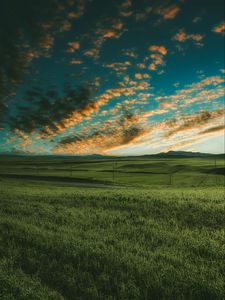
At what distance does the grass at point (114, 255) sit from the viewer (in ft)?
19.1

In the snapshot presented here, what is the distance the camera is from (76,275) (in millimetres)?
6484

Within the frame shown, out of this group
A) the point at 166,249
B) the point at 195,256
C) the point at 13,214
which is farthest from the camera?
the point at 13,214

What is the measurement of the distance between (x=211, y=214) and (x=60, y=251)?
8390 millimetres

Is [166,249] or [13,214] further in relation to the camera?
[13,214]

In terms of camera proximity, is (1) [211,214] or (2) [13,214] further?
(2) [13,214]

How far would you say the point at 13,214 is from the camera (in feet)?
44.7

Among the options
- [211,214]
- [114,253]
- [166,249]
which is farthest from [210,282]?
[211,214]

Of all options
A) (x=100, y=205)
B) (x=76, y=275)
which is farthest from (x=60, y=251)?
(x=100, y=205)

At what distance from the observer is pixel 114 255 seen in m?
7.56

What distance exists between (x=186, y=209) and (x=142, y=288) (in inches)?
336

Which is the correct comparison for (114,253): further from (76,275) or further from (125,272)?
(76,275)

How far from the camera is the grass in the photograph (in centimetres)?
582

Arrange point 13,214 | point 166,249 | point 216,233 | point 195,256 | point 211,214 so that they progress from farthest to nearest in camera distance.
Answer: point 13,214
point 211,214
point 216,233
point 166,249
point 195,256

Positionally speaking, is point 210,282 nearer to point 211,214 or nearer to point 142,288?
point 142,288
